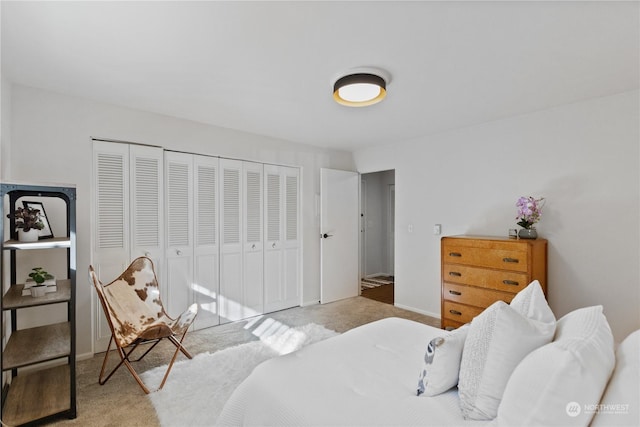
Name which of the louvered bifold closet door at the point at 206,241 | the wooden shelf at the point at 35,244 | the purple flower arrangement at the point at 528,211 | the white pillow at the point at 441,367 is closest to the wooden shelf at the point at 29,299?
the wooden shelf at the point at 35,244

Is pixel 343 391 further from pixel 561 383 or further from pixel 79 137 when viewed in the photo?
pixel 79 137

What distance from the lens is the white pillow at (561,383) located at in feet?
2.95

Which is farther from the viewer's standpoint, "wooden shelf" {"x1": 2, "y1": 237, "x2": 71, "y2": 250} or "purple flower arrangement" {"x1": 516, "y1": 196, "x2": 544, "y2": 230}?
"purple flower arrangement" {"x1": 516, "y1": 196, "x2": 544, "y2": 230}

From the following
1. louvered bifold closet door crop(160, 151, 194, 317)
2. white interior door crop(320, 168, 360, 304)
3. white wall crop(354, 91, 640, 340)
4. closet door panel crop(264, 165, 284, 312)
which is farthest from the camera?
white interior door crop(320, 168, 360, 304)

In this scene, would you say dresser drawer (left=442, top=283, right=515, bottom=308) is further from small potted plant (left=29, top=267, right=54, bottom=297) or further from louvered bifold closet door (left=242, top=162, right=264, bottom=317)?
small potted plant (left=29, top=267, right=54, bottom=297)

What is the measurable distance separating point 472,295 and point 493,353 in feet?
7.63

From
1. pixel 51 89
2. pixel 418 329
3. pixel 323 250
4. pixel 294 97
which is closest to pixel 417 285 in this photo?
pixel 323 250

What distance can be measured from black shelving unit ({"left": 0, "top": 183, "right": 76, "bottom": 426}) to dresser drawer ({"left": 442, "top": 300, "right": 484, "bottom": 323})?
3390 mm

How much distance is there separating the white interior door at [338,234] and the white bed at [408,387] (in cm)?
286

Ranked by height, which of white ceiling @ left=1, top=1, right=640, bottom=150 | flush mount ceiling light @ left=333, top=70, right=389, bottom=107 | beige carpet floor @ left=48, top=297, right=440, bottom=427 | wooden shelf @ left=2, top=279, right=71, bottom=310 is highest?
white ceiling @ left=1, top=1, right=640, bottom=150

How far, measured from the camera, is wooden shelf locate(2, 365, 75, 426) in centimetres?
198

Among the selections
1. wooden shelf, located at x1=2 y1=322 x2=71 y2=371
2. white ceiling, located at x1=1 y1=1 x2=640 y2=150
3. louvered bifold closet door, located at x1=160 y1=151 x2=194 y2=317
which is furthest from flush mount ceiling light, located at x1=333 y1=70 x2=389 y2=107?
wooden shelf, located at x1=2 y1=322 x2=71 y2=371

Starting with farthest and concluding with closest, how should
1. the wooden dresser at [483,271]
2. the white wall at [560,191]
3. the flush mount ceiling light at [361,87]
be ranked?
1. the wooden dresser at [483,271]
2. the white wall at [560,191]
3. the flush mount ceiling light at [361,87]

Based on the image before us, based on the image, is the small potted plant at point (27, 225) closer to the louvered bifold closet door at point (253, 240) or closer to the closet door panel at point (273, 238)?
the louvered bifold closet door at point (253, 240)
